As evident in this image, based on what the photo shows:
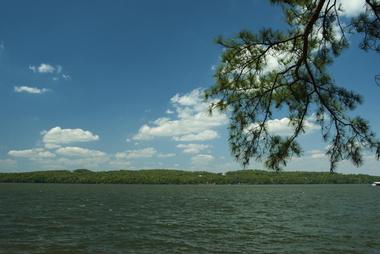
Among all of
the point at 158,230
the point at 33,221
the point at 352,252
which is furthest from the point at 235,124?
the point at 33,221

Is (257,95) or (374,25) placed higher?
(374,25)

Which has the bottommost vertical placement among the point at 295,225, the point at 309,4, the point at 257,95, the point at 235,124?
the point at 295,225

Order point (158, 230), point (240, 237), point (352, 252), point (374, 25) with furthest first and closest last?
point (158, 230), point (240, 237), point (352, 252), point (374, 25)

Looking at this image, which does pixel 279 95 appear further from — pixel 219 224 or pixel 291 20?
pixel 219 224

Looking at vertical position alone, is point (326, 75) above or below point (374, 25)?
below

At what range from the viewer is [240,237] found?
91.7 feet

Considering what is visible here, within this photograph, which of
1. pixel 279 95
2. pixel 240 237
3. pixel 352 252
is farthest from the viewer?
pixel 240 237

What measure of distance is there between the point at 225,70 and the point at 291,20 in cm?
140

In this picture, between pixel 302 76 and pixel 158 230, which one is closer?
pixel 302 76

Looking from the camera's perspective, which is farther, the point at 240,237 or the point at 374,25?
the point at 240,237

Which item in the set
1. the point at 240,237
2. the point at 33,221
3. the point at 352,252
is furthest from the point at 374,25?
the point at 33,221

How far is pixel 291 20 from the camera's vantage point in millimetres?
7375

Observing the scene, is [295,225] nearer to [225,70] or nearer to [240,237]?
[240,237]

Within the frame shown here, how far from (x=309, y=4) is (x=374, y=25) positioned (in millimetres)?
1080
